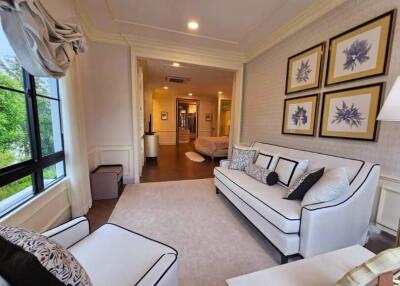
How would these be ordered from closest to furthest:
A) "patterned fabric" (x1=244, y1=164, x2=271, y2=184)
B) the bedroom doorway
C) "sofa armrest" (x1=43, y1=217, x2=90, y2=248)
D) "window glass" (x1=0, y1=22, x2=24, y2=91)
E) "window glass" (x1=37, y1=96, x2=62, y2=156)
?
"sofa armrest" (x1=43, y1=217, x2=90, y2=248), "window glass" (x1=0, y1=22, x2=24, y2=91), "window glass" (x1=37, y1=96, x2=62, y2=156), "patterned fabric" (x1=244, y1=164, x2=271, y2=184), the bedroom doorway

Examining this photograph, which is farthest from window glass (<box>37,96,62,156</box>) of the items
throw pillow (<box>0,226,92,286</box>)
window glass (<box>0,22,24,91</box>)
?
throw pillow (<box>0,226,92,286</box>)

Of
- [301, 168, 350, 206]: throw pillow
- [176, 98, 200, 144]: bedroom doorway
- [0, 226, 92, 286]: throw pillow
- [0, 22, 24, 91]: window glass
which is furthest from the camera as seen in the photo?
[176, 98, 200, 144]: bedroom doorway

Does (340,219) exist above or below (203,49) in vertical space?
below

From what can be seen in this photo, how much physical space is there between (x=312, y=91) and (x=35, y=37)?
292cm

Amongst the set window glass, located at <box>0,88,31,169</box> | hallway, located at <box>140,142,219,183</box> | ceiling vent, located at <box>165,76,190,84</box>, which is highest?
ceiling vent, located at <box>165,76,190,84</box>

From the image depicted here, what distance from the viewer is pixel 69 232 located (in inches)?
44.1

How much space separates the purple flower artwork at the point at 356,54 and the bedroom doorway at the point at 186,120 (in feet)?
25.3

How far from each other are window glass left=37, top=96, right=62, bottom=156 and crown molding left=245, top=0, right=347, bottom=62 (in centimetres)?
333

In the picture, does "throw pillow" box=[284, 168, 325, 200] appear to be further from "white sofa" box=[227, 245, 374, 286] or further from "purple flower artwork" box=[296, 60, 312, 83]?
"purple flower artwork" box=[296, 60, 312, 83]

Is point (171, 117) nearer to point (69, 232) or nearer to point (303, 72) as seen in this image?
point (303, 72)

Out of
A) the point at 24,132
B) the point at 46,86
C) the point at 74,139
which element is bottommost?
the point at 74,139

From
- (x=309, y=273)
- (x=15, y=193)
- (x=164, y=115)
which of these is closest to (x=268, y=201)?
(x=309, y=273)

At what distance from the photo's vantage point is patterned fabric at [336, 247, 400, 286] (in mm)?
571

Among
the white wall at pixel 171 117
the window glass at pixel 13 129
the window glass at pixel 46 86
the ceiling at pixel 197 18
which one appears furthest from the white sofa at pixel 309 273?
the white wall at pixel 171 117
